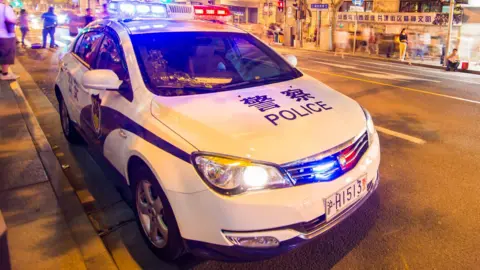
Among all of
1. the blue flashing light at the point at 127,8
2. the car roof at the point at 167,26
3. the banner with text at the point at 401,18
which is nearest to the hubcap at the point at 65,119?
the blue flashing light at the point at 127,8

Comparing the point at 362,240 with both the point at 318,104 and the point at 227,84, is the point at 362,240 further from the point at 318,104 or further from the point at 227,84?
the point at 227,84

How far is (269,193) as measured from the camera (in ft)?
8.07

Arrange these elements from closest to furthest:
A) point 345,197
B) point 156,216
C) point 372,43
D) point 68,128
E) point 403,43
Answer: point 345,197 → point 156,216 → point 68,128 → point 403,43 → point 372,43

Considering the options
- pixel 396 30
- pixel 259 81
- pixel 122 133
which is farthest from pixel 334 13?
pixel 122 133

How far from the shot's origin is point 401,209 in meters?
3.79

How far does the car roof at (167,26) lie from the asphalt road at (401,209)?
167cm

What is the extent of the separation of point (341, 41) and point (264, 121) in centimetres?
2386

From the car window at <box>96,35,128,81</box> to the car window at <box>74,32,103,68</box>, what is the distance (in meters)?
0.19

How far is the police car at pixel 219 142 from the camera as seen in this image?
2.49 m

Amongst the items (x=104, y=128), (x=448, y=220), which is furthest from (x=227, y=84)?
(x=448, y=220)

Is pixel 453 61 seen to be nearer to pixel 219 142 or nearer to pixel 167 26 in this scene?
pixel 167 26

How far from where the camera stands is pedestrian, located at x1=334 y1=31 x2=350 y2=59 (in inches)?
979

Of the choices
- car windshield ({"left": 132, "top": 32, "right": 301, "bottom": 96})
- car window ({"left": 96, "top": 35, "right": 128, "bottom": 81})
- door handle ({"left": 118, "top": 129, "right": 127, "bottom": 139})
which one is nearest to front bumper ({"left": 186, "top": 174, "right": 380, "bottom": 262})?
door handle ({"left": 118, "top": 129, "right": 127, "bottom": 139})

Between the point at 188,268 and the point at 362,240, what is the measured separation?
1.39 metres
